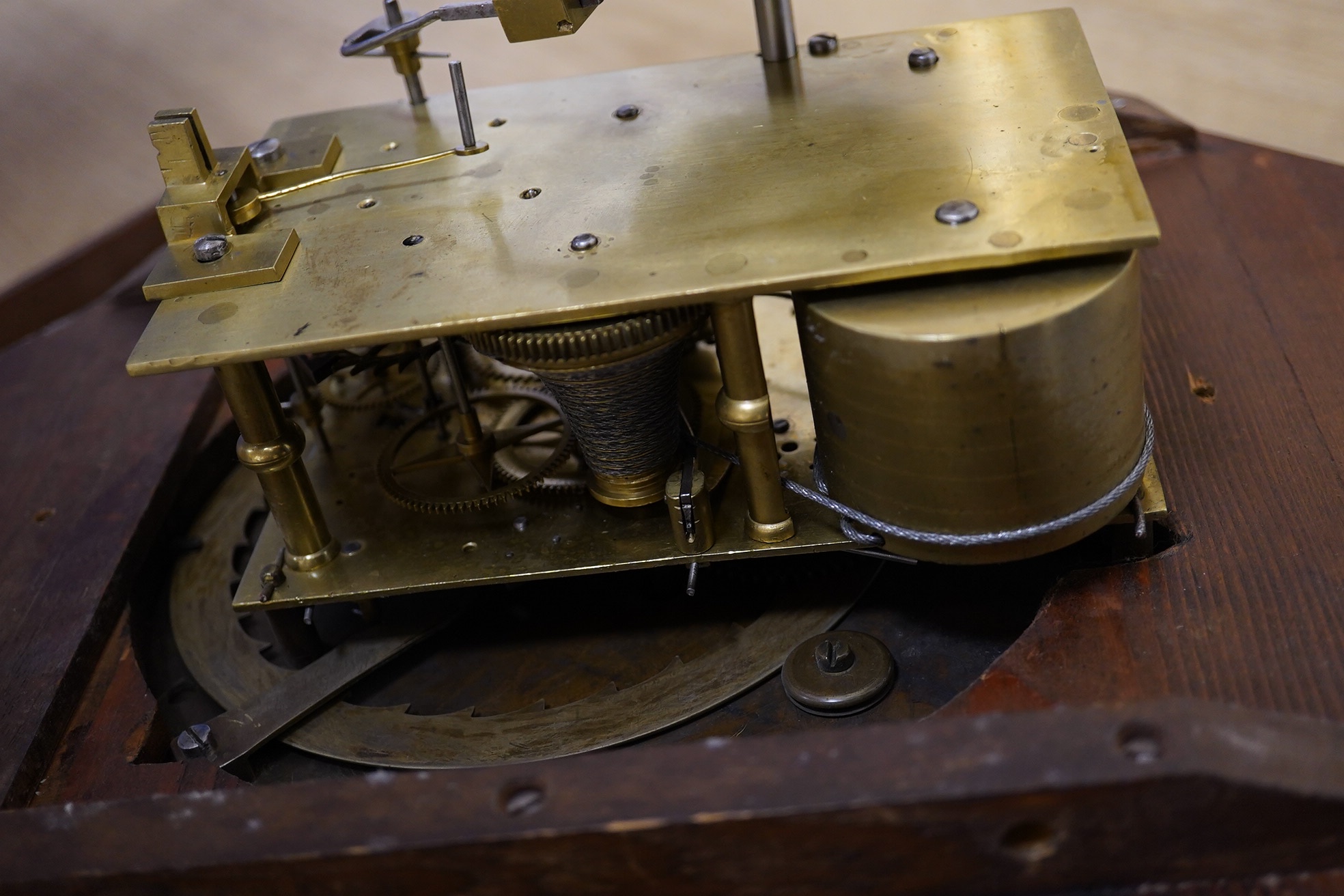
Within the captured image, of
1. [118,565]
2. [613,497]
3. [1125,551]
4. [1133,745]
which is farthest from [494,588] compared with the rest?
[1133,745]

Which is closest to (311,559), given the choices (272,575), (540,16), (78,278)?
(272,575)

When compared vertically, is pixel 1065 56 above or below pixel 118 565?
above

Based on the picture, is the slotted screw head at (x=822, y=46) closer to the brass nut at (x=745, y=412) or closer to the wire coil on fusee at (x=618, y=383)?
the wire coil on fusee at (x=618, y=383)

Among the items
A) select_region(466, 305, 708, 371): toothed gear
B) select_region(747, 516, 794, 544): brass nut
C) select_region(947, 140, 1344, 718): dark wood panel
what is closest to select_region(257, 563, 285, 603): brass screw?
select_region(466, 305, 708, 371): toothed gear

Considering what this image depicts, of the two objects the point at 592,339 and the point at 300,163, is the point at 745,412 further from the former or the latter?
the point at 300,163

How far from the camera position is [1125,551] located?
135cm

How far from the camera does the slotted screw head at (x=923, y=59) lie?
1510 mm

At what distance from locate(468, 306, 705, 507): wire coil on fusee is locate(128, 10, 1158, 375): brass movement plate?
0.12 ft

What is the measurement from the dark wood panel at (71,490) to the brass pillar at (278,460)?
0.77ft

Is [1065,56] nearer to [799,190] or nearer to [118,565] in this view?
[799,190]

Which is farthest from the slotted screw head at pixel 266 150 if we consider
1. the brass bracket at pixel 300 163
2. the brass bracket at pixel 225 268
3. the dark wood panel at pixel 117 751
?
the dark wood panel at pixel 117 751

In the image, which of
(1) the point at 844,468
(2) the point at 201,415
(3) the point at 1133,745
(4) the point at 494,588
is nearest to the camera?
(3) the point at 1133,745

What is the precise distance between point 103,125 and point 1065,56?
212 cm

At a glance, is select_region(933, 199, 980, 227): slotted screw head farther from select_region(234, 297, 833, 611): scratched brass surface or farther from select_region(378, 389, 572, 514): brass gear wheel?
select_region(378, 389, 572, 514): brass gear wheel
